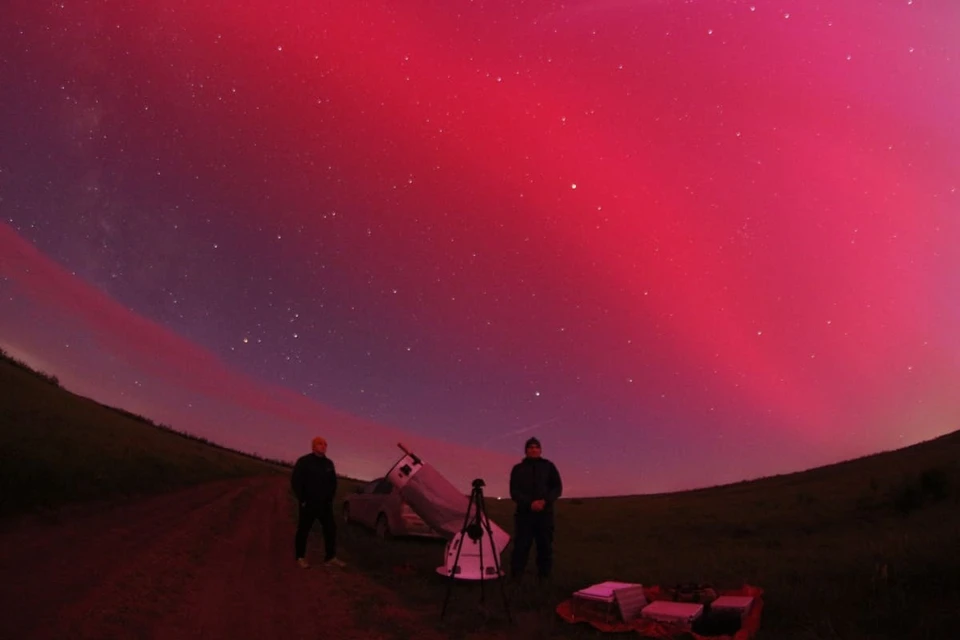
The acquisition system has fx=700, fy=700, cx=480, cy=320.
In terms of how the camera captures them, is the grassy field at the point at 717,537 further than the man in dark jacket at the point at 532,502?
No

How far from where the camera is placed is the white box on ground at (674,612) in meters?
8.07

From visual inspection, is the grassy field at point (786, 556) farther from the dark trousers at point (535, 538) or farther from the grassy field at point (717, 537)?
the dark trousers at point (535, 538)

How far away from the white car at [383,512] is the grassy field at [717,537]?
409mm

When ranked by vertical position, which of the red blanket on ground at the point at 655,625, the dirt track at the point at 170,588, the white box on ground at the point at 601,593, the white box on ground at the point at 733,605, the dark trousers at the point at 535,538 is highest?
the dark trousers at the point at 535,538

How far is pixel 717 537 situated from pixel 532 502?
62.3ft

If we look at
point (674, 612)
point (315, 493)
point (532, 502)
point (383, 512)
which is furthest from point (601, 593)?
Result: point (383, 512)

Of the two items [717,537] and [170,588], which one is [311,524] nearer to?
[170,588]

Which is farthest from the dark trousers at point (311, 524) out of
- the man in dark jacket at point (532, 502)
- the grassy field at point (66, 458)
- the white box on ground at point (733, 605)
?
the grassy field at point (66, 458)

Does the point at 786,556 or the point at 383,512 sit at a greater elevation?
the point at 786,556

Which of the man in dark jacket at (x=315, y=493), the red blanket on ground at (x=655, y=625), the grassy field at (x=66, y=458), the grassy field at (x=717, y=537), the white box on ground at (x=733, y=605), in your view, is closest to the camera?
the red blanket on ground at (x=655, y=625)

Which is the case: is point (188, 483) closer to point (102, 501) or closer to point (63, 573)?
point (102, 501)

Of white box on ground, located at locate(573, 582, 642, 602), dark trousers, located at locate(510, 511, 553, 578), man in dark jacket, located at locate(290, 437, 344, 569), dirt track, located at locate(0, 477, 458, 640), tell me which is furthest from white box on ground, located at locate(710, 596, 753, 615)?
man in dark jacket, located at locate(290, 437, 344, 569)

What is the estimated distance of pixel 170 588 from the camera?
9.62 m

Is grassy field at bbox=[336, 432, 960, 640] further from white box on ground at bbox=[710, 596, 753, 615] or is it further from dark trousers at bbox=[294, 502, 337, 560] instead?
dark trousers at bbox=[294, 502, 337, 560]
